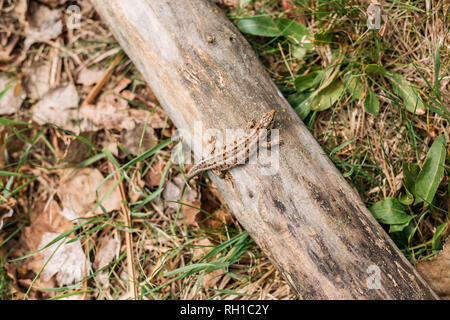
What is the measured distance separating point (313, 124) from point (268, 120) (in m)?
0.98

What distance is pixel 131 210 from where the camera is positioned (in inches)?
139

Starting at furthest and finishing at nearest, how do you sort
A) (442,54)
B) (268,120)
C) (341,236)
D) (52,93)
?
(52,93)
(442,54)
(268,120)
(341,236)

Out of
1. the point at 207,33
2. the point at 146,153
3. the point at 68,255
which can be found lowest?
the point at 68,255

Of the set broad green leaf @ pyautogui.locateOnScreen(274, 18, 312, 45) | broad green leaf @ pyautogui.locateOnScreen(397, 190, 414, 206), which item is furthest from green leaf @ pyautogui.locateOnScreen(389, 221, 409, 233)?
broad green leaf @ pyautogui.locateOnScreen(274, 18, 312, 45)

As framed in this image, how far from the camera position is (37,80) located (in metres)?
3.98

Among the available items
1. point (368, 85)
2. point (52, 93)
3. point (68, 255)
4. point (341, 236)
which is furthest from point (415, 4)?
point (68, 255)

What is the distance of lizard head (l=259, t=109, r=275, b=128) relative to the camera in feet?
8.68

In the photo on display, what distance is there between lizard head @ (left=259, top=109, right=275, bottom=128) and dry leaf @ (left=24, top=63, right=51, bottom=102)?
2.78m

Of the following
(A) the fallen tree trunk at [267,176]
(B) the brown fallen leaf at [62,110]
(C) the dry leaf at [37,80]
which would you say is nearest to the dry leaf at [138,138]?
(B) the brown fallen leaf at [62,110]

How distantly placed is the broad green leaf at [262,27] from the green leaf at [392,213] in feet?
6.42

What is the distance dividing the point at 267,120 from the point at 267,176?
1.47 ft

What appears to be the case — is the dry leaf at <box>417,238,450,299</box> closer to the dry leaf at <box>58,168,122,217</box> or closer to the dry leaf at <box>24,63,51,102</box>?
the dry leaf at <box>58,168,122,217</box>

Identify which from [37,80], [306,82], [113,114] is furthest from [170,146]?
[37,80]
